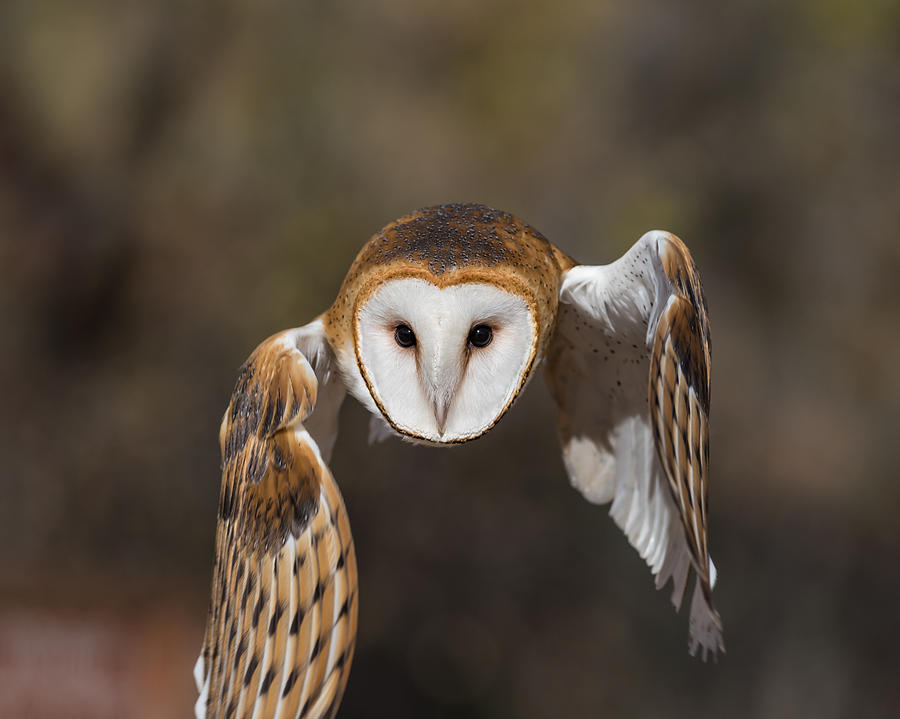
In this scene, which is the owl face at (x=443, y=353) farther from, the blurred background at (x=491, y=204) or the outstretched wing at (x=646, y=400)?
the blurred background at (x=491, y=204)

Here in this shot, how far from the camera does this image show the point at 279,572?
2.28 feet

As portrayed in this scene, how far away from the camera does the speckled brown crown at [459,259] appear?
73 cm

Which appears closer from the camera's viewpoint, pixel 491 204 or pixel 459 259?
pixel 459 259

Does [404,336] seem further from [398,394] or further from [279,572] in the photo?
[279,572]

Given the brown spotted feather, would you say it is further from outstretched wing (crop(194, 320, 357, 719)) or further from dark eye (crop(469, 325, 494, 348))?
outstretched wing (crop(194, 320, 357, 719))

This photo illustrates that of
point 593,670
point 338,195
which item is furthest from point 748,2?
point 593,670

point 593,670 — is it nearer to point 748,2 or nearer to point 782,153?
point 782,153

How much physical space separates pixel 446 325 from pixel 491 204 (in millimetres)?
1491

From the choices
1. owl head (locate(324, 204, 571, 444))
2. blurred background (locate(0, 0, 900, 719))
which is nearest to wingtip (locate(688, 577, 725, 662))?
owl head (locate(324, 204, 571, 444))

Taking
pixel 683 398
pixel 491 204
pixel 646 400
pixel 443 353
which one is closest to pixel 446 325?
pixel 443 353

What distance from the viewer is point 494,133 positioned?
217cm

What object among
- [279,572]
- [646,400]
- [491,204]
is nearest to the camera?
[279,572]

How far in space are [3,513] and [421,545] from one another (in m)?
0.98

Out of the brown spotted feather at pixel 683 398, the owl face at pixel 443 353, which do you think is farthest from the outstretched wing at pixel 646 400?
the owl face at pixel 443 353
